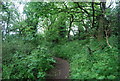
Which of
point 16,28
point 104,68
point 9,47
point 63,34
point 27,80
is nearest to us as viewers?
point 104,68

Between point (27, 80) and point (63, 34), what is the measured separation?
11952 mm

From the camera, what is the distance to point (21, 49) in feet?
23.4

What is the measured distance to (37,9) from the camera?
7.84 m

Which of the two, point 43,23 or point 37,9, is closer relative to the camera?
point 37,9

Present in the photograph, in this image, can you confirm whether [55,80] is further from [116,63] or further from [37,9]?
[37,9]

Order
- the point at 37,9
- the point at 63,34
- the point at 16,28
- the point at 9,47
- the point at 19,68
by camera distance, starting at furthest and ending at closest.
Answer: the point at 63,34
the point at 16,28
the point at 37,9
the point at 9,47
the point at 19,68

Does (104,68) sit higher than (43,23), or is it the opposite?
(43,23)

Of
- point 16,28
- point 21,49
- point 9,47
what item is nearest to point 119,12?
point 21,49

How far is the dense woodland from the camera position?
13.7 ft

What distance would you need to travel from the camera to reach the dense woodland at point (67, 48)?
13.7 ft

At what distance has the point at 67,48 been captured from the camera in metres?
10.4

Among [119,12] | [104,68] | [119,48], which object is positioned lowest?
[104,68]

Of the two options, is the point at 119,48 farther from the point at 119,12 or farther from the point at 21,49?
the point at 21,49

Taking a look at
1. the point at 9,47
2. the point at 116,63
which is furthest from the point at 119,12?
the point at 9,47
